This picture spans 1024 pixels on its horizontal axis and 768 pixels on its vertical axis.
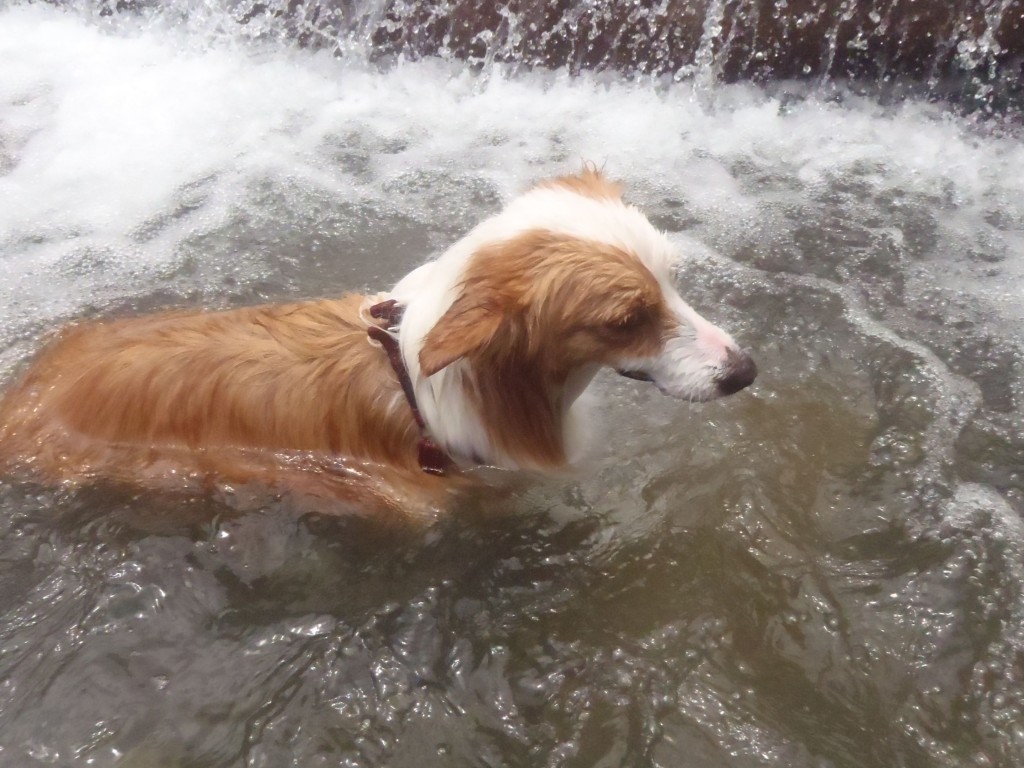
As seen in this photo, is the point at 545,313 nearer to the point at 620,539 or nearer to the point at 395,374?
the point at 395,374

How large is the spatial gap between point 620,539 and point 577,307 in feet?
3.34

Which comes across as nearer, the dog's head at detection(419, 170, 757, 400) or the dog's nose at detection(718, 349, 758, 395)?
the dog's head at detection(419, 170, 757, 400)

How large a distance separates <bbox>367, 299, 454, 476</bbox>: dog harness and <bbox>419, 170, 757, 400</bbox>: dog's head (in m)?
0.26

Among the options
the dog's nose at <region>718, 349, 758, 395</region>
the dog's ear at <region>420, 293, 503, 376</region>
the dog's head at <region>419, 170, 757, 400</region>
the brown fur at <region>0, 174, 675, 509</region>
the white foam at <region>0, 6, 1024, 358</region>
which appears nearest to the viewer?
the dog's ear at <region>420, 293, 503, 376</region>

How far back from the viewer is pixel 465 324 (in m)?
2.11

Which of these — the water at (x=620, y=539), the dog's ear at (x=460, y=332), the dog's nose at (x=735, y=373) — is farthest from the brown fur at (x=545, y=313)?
the water at (x=620, y=539)

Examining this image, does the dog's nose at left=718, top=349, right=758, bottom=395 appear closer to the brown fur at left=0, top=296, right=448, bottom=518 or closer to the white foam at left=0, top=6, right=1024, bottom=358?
the brown fur at left=0, top=296, right=448, bottom=518

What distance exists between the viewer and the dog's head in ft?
7.16

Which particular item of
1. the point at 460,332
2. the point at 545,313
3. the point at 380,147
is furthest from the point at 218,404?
the point at 380,147

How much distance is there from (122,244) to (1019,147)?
221 inches

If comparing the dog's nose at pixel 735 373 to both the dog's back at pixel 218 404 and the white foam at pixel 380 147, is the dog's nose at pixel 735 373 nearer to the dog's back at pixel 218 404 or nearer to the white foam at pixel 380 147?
the dog's back at pixel 218 404

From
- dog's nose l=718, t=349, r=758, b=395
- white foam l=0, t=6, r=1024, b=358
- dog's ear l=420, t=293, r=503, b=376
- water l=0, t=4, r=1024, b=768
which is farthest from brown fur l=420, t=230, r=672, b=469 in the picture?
white foam l=0, t=6, r=1024, b=358

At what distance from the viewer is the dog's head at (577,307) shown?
218 cm

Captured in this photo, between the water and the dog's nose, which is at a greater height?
the dog's nose
